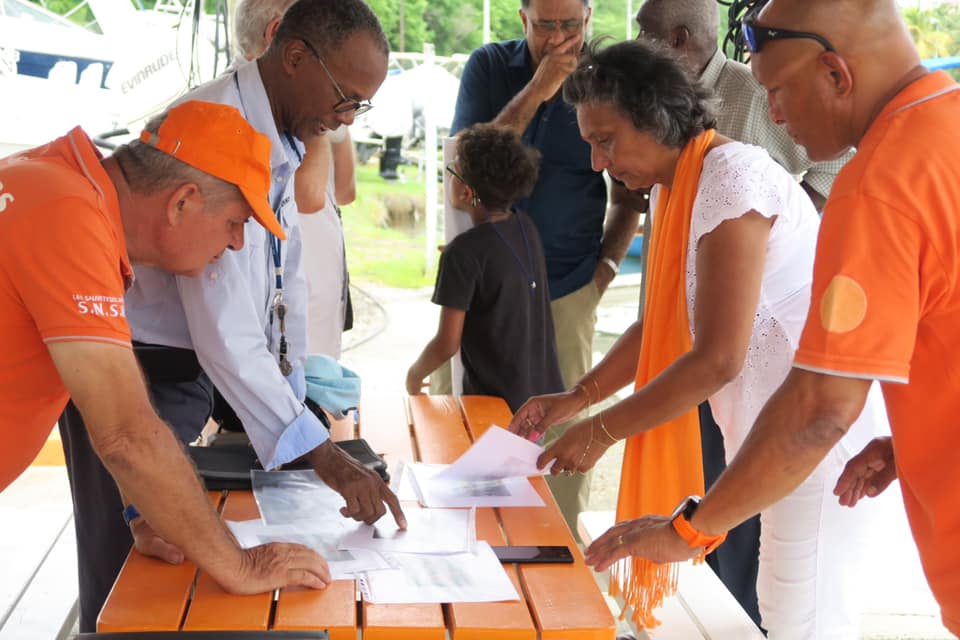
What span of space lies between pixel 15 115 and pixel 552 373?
17.5ft

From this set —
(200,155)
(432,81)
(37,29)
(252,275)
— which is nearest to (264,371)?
(252,275)

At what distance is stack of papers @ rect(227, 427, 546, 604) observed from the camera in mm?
1563

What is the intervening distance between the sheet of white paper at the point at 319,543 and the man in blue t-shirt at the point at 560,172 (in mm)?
1699

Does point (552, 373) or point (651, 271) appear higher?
point (651, 271)

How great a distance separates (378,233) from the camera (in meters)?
11.6

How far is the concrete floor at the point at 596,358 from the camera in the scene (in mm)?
2146

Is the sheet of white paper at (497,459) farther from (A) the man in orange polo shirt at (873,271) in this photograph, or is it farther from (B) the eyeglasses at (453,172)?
(B) the eyeglasses at (453,172)

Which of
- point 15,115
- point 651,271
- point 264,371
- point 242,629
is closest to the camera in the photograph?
point 242,629

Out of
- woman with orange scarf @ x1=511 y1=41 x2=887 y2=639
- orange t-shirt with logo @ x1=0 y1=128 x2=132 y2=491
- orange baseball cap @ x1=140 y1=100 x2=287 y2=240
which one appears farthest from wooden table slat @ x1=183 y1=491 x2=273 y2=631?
woman with orange scarf @ x1=511 y1=41 x2=887 y2=639

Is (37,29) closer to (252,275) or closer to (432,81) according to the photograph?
(432,81)

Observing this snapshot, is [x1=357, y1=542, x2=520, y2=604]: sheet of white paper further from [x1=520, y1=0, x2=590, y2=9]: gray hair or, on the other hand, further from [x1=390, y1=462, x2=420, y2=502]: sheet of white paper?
[x1=520, y1=0, x2=590, y2=9]: gray hair

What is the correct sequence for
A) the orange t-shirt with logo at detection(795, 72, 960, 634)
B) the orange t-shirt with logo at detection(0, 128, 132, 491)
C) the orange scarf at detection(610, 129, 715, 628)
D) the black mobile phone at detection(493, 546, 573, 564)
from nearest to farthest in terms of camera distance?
the orange t-shirt with logo at detection(795, 72, 960, 634)
the orange t-shirt with logo at detection(0, 128, 132, 491)
the black mobile phone at detection(493, 546, 573, 564)
the orange scarf at detection(610, 129, 715, 628)

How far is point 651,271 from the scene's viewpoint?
2.28m

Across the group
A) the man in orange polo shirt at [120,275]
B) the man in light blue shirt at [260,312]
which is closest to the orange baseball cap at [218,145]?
the man in orange polo shirt at [120,275]
